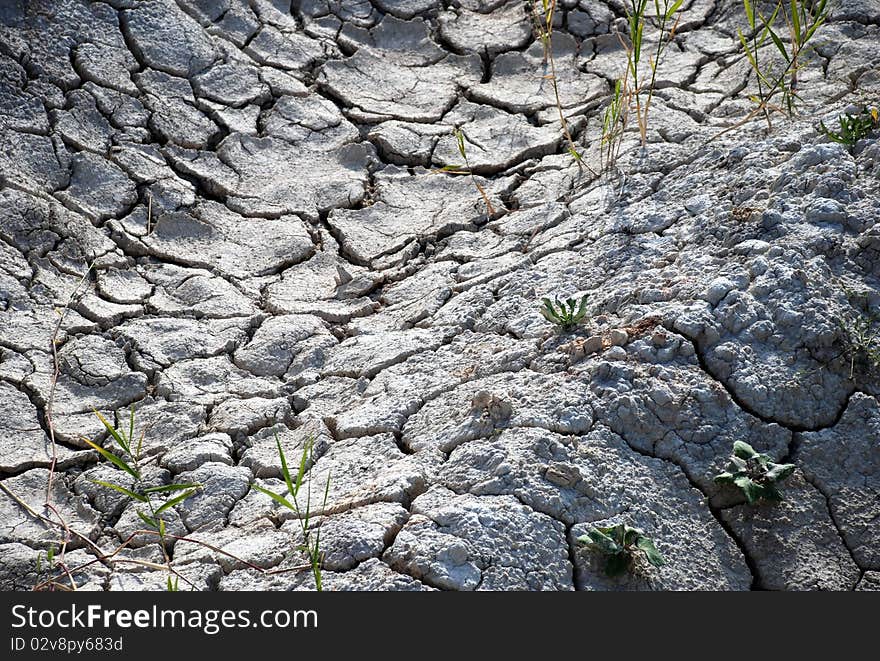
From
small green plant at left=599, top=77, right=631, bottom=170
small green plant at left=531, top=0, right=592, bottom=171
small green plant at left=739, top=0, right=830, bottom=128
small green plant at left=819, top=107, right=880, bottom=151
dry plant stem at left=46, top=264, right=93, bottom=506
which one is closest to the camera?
dry plant stem at left=46, top=264, right=93, bottom=506

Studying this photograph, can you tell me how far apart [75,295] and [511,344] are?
5.35 feet

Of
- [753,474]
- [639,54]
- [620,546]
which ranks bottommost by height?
[620,546]

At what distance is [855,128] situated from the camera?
9.46 feet

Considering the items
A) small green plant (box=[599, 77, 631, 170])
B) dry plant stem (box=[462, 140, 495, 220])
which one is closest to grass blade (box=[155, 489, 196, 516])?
dry plant stem (box=[462, 140, 495, 220])

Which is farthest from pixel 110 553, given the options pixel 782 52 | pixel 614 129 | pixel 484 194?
pixel 782 52

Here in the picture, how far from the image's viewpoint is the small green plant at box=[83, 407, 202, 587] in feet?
7.48

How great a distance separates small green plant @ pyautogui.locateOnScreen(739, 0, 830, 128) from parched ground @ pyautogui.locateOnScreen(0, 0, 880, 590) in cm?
8

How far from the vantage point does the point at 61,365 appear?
2.94 m

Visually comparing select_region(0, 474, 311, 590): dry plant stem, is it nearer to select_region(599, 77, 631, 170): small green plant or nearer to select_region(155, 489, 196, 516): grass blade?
select_region(155, 489, 196, 516): grass blade

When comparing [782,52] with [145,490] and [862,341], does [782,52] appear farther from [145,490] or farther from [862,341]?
[145,490]

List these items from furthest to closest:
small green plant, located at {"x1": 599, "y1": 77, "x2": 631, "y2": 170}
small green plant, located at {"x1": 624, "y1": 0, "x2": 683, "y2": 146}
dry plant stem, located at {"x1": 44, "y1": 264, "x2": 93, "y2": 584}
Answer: small green plant, located at {"x1": 599, "y1": 77, "x2": 631, "y2": 170}, small green plant, located at {"x1": 624, "y1": 0, "x2": 683, "y2": 146}, dry plant stem, located at {"x1": 44, "y1": 264, "x2": 93, "y2": 584}

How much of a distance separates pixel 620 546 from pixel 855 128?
173 centimetres

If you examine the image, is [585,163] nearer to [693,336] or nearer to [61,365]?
[693,336]

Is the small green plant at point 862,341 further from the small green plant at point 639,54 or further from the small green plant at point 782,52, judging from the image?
the small green plant at point 639,54
